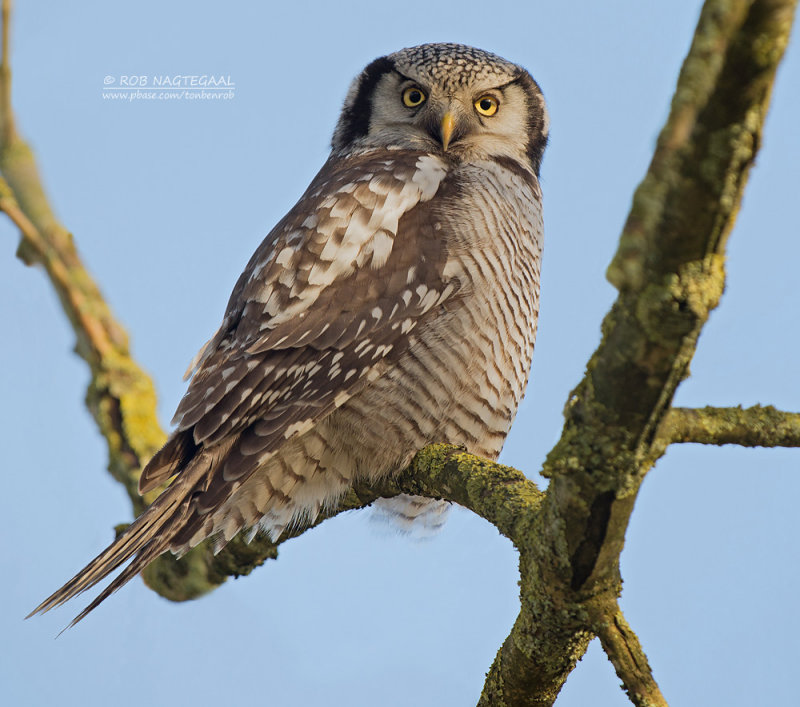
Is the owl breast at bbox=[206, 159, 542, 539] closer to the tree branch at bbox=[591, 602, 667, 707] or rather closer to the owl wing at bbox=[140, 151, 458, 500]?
the owl wing at bbox=[140, 151, 458, 500]

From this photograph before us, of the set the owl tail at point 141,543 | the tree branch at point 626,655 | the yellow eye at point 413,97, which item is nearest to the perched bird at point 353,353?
the owl tail at point 141,543

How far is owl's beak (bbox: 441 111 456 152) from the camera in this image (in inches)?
148

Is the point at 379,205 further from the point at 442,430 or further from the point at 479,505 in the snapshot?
the point at 479,505

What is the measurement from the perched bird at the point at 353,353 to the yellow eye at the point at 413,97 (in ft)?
1.11

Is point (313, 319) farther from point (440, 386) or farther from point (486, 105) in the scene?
point (486, 105)

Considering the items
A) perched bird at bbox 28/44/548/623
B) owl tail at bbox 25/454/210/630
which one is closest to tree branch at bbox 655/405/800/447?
perched bird at bbox 28/44/548/623

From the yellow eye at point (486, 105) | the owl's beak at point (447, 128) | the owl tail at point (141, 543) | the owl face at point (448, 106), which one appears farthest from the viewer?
the yellow eye at point (486, 105)

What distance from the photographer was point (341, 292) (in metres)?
3.14

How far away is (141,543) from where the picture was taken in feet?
8.82

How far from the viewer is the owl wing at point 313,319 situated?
2932mm

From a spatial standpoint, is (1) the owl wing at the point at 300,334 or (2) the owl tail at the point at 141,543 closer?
(2) the owl tail at the point at 141,543

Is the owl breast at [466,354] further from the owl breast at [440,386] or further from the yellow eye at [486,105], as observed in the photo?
the yellow eye at [486,105]

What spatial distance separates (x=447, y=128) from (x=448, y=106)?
0.19 meters

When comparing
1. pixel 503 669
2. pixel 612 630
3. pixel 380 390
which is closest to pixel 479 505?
pixel 503 669
